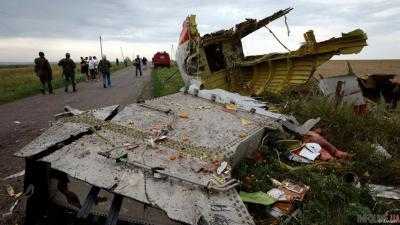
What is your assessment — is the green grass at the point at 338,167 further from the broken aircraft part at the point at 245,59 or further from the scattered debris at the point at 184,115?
the broken aircraft part at the point at 245,59

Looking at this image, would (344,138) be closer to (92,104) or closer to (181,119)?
(181,119)

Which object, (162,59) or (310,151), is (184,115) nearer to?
(310,151)

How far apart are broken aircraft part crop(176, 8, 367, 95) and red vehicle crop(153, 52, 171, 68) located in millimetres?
27618

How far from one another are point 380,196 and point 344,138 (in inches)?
81.1

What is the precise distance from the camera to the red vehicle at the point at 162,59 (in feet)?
132

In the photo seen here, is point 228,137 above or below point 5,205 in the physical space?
above

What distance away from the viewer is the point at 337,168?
580 cm

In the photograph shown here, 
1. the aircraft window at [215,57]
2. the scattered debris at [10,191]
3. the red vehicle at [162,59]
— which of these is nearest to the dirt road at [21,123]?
the scattered debris at [10,191]

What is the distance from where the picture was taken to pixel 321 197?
16.3ft

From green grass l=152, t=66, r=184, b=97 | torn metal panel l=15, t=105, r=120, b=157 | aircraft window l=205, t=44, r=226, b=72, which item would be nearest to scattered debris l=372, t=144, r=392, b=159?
torn metal panel l=15, t=105, r=120, b=157

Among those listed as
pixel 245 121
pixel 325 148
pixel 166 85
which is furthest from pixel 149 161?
pixel 166 85

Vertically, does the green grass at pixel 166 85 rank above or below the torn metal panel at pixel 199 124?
below

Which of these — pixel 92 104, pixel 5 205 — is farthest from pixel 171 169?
pixel 92 104

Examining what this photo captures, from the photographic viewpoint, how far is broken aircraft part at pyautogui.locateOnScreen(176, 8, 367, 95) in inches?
391
